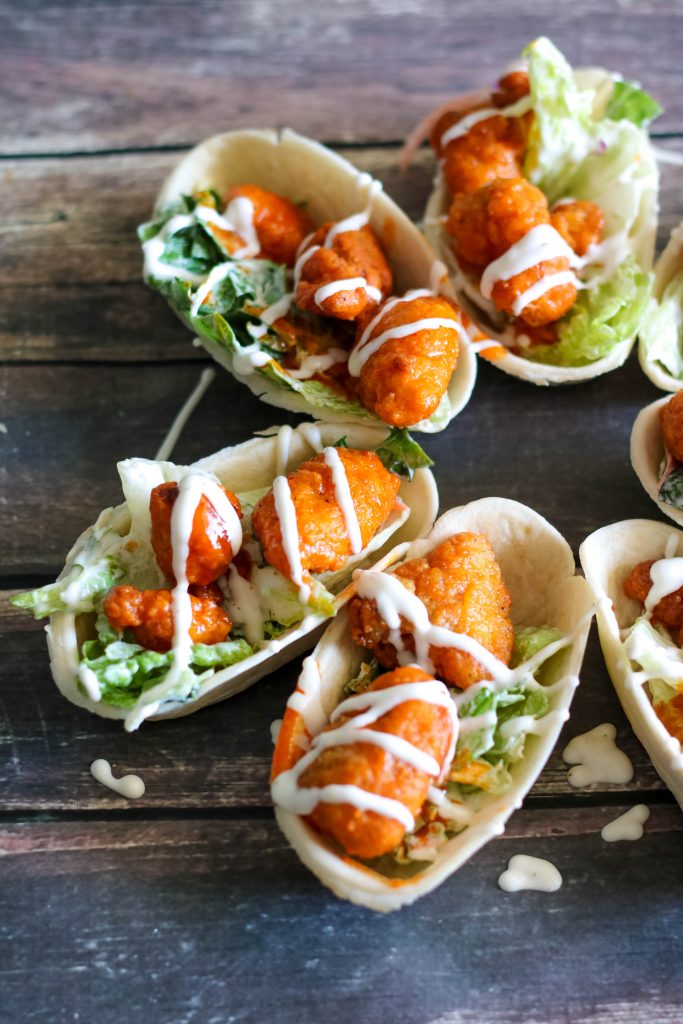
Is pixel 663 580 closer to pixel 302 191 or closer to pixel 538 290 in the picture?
pixel 538 290

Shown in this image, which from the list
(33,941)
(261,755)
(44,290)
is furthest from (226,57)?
(33,941)

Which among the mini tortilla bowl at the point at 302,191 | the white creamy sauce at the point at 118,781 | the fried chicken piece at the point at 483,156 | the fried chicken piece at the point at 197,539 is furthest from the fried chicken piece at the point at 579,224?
the white creamy sauce at the point at 118,781

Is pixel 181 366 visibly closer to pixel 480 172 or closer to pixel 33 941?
pixel 480 172

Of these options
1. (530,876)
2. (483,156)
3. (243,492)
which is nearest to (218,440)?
(243,492)

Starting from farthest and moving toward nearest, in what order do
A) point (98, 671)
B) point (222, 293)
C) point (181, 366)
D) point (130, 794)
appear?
point (181, 366) → point (222, 293) → point (130, 794) → point (98, 671)

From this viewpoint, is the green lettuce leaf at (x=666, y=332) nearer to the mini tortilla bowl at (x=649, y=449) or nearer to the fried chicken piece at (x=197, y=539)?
the mini tortilla bowl at (x=649, y=449)

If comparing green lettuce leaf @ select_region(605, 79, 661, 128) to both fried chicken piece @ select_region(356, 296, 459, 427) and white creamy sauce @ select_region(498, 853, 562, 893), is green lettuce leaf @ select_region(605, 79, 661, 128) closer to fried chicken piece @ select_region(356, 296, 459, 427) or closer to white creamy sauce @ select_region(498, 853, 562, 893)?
fried chicken piece @ select_region(356, 296, 459, 427)

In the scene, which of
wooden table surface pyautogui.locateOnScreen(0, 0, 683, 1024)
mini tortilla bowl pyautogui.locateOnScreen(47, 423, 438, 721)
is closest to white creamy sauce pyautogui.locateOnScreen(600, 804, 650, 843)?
wooden table surface pyautogui.locateOnScreen(0, 0, 683, 1024)
